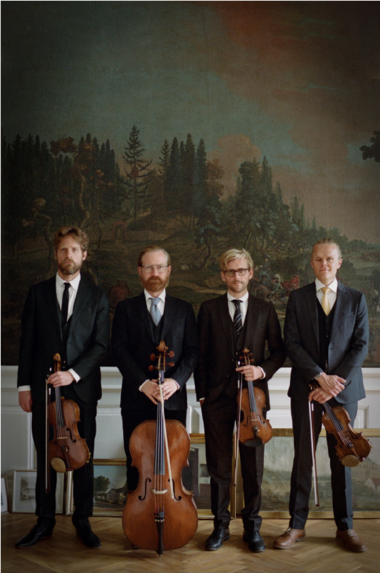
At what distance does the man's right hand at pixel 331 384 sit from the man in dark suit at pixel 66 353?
49.5 inches

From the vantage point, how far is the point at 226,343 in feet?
9.82

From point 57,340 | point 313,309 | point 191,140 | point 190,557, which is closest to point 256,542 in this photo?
point 190,557

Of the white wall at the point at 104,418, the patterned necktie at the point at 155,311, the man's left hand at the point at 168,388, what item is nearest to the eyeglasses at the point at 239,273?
the patterned necktie at the point at 155,311

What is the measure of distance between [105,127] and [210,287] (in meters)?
1.51

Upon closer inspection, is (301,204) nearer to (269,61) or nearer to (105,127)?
(269,61)

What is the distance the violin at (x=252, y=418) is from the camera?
8.80 ft

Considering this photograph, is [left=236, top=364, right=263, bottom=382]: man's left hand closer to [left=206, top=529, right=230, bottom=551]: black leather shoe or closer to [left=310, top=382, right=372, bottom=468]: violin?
[left=310, top=382, right=372, bottom=468]: violin

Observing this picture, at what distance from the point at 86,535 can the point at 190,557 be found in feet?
2.03

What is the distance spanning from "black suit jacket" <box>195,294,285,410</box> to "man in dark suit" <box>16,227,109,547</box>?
1.97 ft

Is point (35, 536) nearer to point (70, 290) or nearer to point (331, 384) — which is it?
point (70, 290)

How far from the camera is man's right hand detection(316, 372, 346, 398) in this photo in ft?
9.39

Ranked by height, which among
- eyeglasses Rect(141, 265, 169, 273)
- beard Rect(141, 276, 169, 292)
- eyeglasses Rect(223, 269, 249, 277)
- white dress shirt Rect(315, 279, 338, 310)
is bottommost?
white dress shirt Rect(315, 279, 338, 310)

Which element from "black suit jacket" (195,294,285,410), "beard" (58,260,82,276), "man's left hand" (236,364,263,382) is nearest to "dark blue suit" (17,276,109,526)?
"beard" (58,260,82,276)

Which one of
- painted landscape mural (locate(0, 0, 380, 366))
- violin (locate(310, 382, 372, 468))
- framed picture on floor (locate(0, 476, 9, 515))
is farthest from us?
painted landscape mural (locate(0, 0, 380, 366))
